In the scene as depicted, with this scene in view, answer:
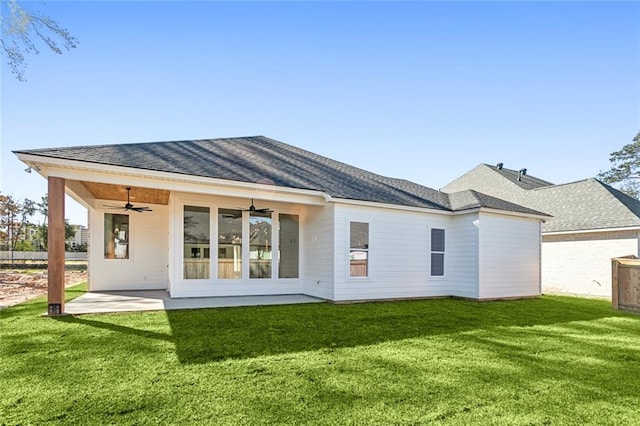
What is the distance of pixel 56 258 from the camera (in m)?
6.20

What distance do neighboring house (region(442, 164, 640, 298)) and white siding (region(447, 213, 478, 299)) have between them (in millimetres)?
4900

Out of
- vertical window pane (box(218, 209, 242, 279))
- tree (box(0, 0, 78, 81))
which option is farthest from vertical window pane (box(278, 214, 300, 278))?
tree (box(0, 0, 78, 81))

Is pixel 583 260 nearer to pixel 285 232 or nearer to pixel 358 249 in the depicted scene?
pixel 358 249

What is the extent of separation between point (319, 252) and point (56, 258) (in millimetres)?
5651

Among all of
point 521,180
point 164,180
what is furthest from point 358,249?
point 521,180

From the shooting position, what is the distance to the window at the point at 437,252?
10156 mm

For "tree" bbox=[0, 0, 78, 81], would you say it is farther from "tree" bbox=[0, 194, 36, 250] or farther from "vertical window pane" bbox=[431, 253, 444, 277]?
"tree" bbox=[0, 194, 36, 250]

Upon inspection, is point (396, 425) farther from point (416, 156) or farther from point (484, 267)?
point (416, 156)

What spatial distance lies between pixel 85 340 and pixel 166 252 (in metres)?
6.76

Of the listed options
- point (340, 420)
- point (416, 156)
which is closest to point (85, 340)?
point (340, 420)

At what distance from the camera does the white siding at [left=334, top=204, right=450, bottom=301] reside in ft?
28.8

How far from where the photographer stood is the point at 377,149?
1689 cm

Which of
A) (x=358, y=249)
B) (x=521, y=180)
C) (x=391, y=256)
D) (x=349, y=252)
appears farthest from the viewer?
(x=521, y=180)

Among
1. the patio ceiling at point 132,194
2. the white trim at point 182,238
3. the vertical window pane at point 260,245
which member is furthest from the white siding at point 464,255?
the patio ceiling at point 132,194
